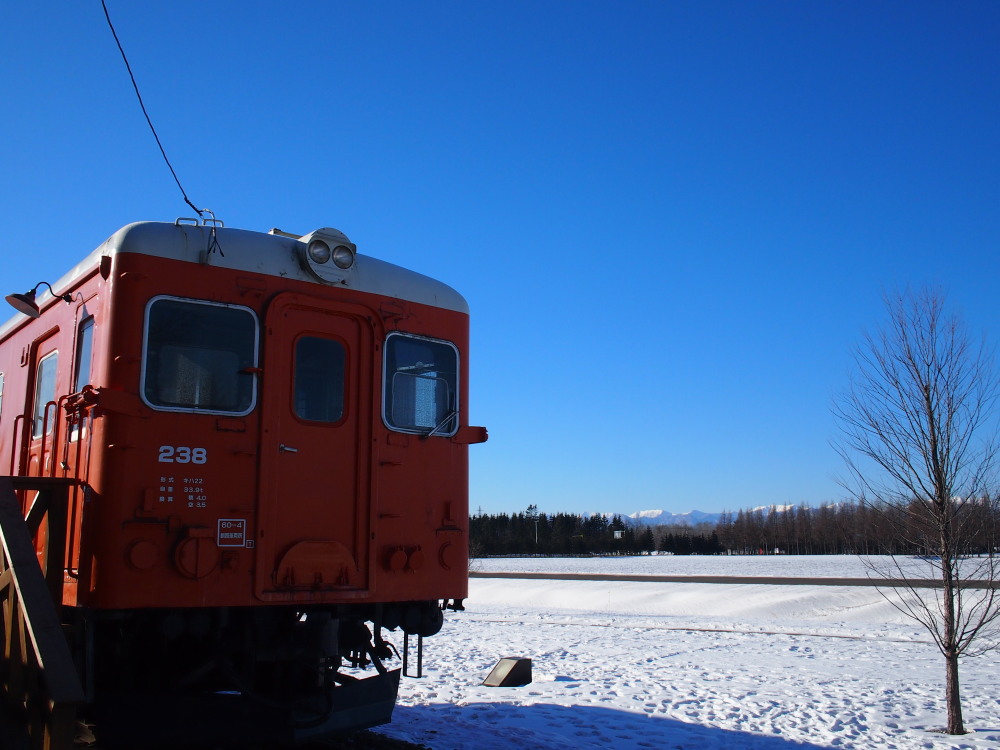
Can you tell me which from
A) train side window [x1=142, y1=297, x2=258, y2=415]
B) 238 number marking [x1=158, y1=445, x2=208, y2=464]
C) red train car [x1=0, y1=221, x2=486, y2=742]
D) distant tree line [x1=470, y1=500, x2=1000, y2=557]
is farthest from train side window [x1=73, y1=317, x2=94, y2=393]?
distant tree line [x1=470, y1=500, x2=1000, y2=557]

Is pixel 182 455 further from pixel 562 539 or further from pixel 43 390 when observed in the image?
pixel 562 539

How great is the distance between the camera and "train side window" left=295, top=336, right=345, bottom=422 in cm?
583

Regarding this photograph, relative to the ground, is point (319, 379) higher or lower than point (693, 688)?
higher

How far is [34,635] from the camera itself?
3883 mm

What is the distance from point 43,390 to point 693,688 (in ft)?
25.6

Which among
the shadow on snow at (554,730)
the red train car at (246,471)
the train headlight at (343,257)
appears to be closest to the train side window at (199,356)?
the red train car at (246,471)

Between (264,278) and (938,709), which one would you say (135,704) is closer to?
(264,278)

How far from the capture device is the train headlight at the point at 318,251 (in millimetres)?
5941

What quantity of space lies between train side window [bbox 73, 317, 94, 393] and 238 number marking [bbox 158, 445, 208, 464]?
0.82 metres

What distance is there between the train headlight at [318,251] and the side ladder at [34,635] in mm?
2192

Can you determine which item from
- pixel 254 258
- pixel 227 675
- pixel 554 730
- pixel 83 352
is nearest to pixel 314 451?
pixel 254 258

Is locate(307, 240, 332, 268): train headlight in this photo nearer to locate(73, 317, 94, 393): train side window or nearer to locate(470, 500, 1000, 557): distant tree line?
locate(73, 317, 94, 393): train side window

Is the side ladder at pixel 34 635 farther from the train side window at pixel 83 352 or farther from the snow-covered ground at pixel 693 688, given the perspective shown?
the snow-covered ground at pixel 693 688

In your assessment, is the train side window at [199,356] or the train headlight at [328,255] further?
the train headlight at [328,255]
